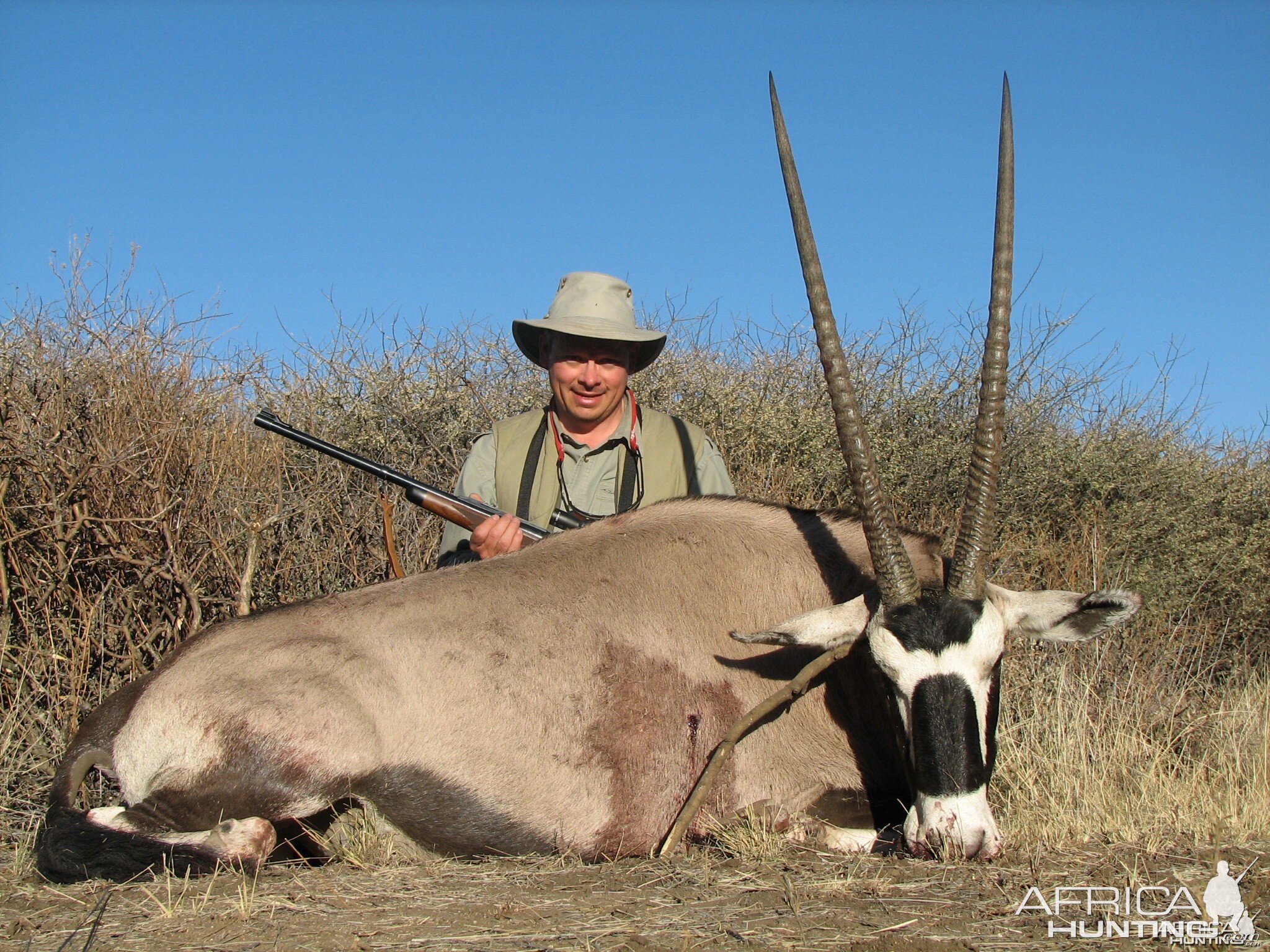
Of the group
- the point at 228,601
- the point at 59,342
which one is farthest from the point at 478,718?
the point at 59,342

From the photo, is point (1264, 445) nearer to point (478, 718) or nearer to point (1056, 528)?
point (1056, 528)

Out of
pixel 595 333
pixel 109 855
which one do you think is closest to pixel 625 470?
pixel 595 333

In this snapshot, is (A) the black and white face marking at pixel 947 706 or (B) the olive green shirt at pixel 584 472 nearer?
(A) the black and white face marking at pixel 947 706

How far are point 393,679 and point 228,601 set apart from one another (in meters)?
2.44

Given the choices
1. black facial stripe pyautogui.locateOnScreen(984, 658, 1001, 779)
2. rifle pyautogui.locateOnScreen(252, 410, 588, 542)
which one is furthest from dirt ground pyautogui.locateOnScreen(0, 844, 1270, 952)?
rifle pyautogui.locateOnScreen(252, 410, 588, 542)

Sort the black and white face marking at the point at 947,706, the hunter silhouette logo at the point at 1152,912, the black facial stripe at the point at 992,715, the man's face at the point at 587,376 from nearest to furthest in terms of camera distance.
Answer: the hunter silhouette logo at the point at 1152,912 → the black and white face marking at the point at 947,706 → the black facial stripe at the point at 992,715 → the man's face at the point at 587,376

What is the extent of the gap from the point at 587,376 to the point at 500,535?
0.97 metres

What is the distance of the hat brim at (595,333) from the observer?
17.1 feet

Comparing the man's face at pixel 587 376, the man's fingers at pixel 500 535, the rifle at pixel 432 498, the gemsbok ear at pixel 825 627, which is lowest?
the gemsbok ear at pixel 825 627

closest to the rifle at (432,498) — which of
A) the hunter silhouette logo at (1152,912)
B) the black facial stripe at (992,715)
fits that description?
the black facial stripe at (992,715)

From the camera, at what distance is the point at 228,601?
5.79 meters

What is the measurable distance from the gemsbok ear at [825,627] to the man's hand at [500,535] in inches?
57.8

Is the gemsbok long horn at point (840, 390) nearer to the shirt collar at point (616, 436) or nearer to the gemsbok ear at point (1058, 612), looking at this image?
the gemsbok ear at point (1058, 612)

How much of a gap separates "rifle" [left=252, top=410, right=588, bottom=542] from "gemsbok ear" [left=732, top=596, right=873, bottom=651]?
1494 millimetres
